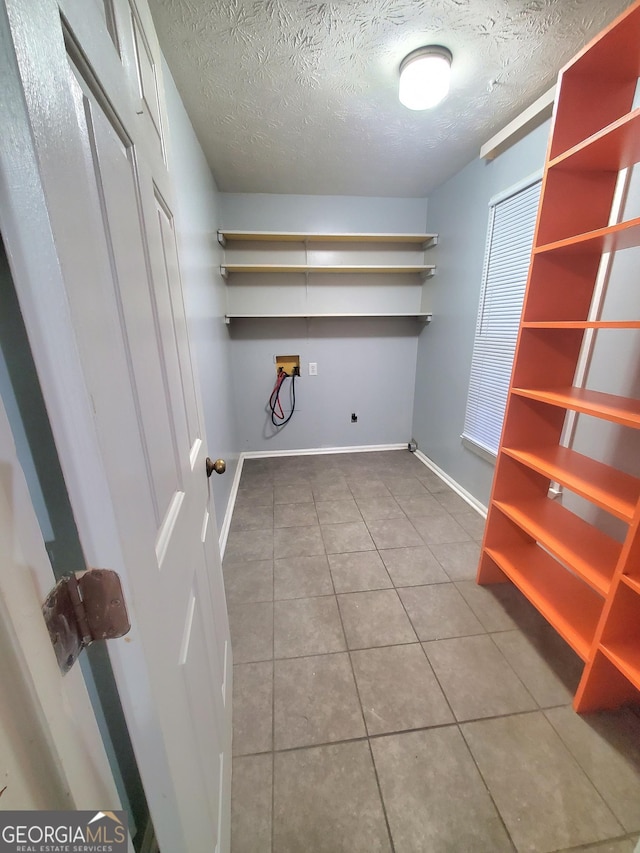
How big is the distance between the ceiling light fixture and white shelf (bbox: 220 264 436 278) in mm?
1310

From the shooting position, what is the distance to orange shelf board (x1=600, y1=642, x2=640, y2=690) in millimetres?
984

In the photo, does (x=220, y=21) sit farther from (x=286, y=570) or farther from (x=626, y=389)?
(x=286, y=570)

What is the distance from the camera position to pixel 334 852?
2.89 ft

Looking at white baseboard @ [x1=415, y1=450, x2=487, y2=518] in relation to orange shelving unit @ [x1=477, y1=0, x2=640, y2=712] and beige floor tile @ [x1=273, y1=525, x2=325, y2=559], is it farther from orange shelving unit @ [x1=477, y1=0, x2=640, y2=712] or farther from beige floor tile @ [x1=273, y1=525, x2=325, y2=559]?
beige floor tile @ [x1=273, y1=525, x2=325, y2=559]

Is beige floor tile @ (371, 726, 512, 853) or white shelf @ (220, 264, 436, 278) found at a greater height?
white shelf @ (220, 264, 436, 278)

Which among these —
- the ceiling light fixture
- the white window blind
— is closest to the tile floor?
the white window blind

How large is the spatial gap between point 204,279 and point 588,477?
2.26 meters

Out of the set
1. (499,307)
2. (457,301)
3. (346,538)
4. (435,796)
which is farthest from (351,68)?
(435,796)

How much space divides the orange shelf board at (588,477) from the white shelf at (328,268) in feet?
6.65

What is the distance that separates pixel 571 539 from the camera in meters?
1.33

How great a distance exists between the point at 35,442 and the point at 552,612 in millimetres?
1773

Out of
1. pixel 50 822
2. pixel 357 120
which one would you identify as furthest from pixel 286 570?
pixel 357 120

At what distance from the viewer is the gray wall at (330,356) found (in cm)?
282

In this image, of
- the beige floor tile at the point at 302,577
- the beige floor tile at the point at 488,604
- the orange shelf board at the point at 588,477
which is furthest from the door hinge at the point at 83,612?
the beige floor tile at the point at 488,604
